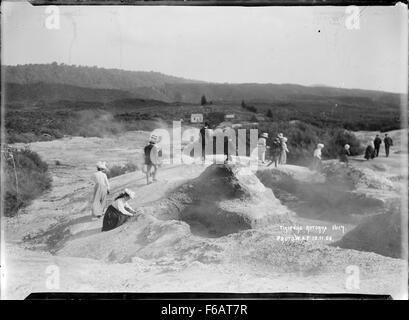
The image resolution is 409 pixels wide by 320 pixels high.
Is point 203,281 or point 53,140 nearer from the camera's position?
point 203,281

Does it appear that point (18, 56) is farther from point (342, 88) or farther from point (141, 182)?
point (342, 88)

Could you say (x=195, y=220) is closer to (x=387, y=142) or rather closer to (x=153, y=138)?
(x=153, y=138)

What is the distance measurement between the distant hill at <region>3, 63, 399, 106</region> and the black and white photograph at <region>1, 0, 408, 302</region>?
15mm

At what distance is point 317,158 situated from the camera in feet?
20.1

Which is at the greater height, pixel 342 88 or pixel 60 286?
pixel 342 88

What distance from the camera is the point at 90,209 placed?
6090mm

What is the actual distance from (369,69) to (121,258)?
11.1ft

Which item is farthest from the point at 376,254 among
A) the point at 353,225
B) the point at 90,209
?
the point at 90,209

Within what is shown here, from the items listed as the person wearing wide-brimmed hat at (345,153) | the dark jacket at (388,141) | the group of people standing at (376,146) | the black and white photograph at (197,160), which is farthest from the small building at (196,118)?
the dark jacket at (388,141)

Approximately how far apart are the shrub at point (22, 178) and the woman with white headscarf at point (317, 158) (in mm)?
2990

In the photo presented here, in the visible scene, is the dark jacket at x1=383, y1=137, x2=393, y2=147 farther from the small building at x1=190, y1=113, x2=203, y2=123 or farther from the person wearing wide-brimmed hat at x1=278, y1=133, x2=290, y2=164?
the small building at x1=190, y1=113, x2=203, y2=123

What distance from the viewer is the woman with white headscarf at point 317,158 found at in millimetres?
6125

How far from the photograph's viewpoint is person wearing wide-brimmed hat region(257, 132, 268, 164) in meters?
6.07

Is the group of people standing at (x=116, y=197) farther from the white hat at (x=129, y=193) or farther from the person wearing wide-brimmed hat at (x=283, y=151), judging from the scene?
the person wearing wide-brimmed hat at (x=283, y=151)
